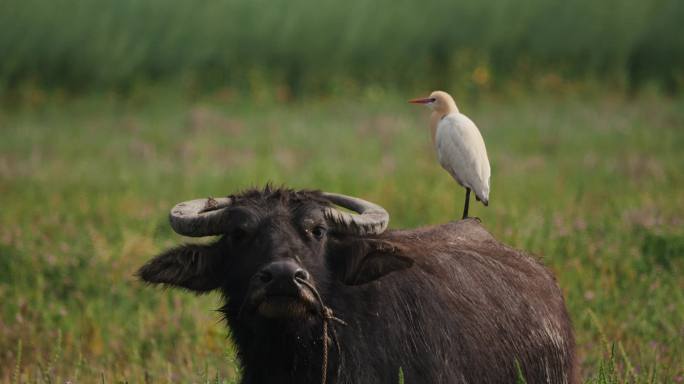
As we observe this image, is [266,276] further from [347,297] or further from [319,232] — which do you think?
[347,297]

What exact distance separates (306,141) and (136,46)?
16.2 ft

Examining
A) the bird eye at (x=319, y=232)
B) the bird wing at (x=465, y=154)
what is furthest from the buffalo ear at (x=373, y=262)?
the bird wing at (x=465, y=154)

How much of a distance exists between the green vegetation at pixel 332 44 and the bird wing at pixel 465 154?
11.9 meters

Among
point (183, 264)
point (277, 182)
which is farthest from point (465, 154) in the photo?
point (277, 182)

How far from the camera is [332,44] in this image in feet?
59.9

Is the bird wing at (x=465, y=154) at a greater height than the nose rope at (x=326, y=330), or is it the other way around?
the bird wing at (x=465, y=154)

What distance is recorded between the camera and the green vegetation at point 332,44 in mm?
17172

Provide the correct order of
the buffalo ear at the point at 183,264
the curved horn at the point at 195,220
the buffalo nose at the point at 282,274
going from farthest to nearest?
1. the buffalo ear at the point at 183,264
2. the curved horn at the point at 195,220
3. the buffalo nose at the point at 282,274

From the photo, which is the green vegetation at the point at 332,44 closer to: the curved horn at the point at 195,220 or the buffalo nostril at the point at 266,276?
the curved horn at the point at 195,220

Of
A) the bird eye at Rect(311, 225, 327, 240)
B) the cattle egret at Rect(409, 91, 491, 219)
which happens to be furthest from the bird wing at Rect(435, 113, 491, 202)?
the bird eye at Rect(311, 225, 327, 240)

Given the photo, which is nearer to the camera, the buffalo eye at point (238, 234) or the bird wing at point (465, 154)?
the buffalo eye at point (238, 234)

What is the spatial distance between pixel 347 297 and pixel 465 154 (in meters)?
0.85

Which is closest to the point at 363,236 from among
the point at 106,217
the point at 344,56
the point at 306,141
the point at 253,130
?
the point at 106,217

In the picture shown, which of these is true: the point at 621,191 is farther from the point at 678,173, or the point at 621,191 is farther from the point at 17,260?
the point at 17,260
